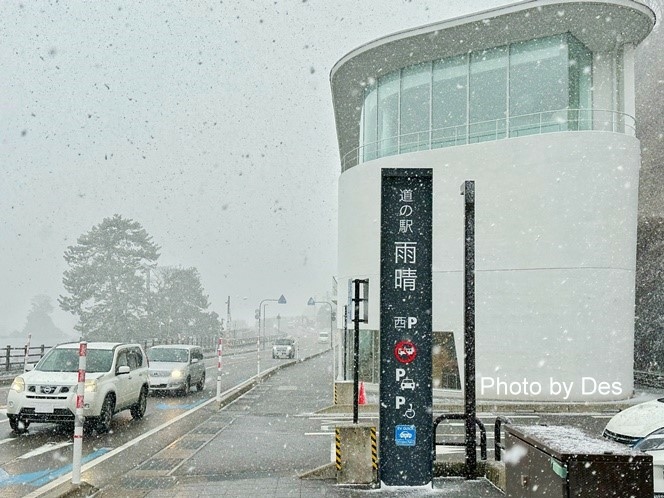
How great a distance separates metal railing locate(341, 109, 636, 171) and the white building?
0.04 m

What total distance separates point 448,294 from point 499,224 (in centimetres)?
283

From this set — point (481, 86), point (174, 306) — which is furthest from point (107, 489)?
point (174, 306)

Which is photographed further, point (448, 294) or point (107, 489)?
point (448, 294)

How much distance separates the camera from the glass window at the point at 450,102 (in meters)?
22.2

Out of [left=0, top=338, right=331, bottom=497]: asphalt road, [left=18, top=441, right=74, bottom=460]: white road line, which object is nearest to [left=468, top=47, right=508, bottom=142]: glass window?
[left=0, top=338, right=331, bottom=497]: asphalt road

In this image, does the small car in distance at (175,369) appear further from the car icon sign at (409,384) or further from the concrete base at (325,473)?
the car icon sign at (409,384)

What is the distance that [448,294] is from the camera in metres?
21.8

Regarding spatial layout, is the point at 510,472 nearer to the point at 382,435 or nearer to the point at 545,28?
the point at 382,435

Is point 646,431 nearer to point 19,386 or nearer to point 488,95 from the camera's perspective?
point 19,386

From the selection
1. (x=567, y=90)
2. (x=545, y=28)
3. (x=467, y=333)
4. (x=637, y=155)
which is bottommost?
(x=467, y=333)

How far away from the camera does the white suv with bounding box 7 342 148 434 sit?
12992 mm

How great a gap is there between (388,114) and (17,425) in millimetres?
16341

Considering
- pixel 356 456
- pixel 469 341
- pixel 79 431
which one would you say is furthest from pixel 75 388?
pixel 469 341

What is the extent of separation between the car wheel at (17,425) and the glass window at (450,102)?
15167 mm
